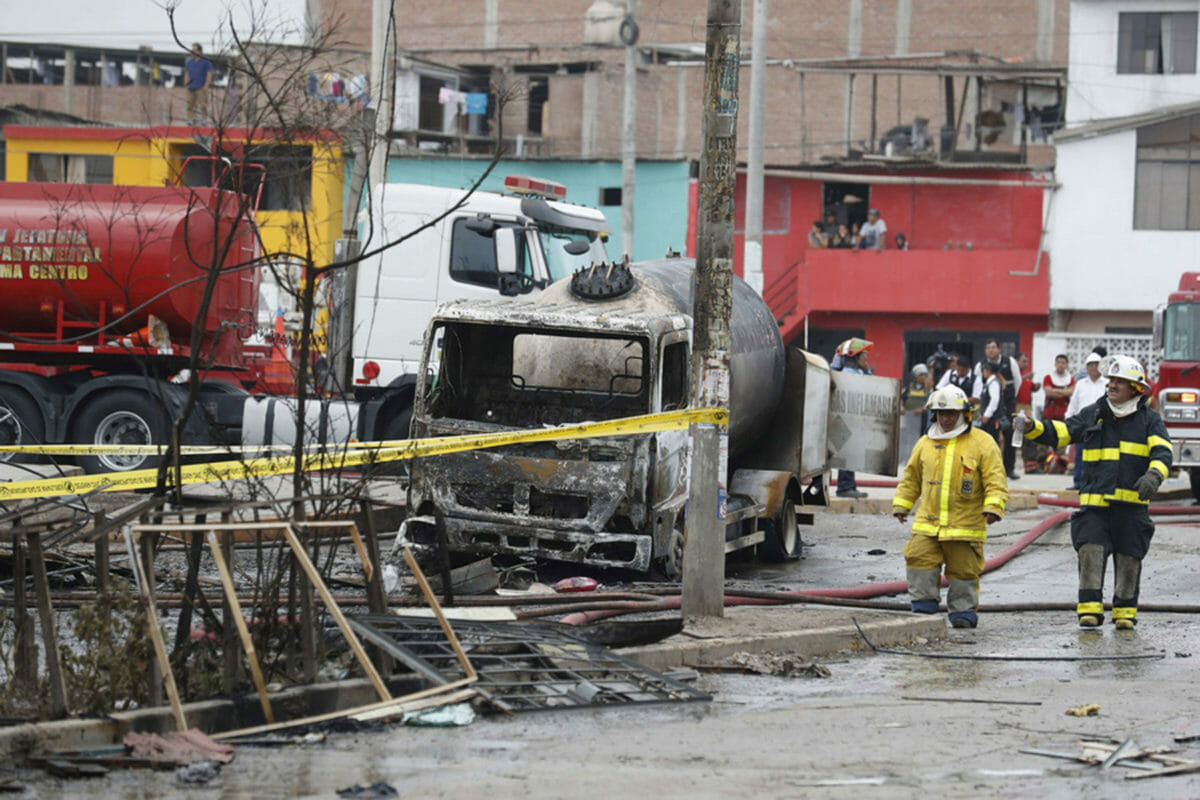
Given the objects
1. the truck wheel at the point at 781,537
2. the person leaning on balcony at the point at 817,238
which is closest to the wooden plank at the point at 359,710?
the truck wheel at the point at 781,537

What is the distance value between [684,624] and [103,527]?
3.79 meters

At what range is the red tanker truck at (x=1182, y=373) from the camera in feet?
64.1

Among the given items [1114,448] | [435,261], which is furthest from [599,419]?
[435,261]

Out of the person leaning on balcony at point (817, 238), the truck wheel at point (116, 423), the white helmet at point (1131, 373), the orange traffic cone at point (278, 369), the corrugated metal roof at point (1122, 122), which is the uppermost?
the corrugated metal roof at point (1122, 122)

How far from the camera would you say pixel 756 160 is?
24.0 metres

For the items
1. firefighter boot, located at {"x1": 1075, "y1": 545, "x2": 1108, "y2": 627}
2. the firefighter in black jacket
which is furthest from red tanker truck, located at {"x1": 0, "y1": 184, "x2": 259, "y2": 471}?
firefighter boot, located at {"x1": 1075, "y1": 545, "x2": 1108, "y2": 627}

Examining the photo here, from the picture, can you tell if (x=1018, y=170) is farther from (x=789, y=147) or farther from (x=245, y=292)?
(x=245, y=292)

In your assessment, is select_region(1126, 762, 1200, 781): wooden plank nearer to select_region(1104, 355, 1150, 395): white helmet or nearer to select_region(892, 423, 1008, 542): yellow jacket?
select_region(892, 423, 1008, 542): yellow jacket

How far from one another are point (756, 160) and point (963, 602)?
14.1 m

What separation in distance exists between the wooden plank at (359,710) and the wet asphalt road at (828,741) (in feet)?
0.44

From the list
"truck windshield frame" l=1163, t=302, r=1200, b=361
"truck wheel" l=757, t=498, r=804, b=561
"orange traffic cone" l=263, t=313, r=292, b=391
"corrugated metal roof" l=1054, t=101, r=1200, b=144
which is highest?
"corrugated metal roof" l=1054, t=101, r=1200, b=144

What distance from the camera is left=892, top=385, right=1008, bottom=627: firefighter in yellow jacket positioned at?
34.6 feet

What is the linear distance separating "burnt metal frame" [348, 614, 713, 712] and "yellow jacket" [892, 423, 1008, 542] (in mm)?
3175

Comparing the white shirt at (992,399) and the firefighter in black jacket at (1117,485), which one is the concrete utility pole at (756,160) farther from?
the firefighter in black jacket at (1117,485)
